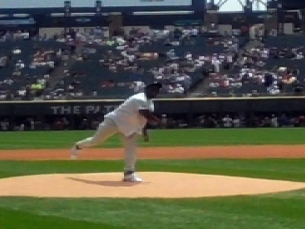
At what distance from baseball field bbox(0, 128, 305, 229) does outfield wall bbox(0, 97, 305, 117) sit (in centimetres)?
1625

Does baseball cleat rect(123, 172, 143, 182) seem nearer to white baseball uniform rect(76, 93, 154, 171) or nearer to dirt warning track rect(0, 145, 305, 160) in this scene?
white baseball uniform rect(76, 93, 154, 171)

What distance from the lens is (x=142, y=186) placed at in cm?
1301

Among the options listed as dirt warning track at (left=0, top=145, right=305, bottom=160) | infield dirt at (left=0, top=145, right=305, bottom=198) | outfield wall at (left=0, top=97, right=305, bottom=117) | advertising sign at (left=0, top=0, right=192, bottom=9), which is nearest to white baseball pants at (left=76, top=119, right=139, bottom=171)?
infield dirt at (left=0, top=145, right=305, bottom=198)

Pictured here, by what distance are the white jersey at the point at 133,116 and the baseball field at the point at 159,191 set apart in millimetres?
833

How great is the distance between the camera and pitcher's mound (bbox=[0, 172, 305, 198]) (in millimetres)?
12039

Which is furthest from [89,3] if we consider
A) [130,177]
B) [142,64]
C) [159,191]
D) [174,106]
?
[159,191]

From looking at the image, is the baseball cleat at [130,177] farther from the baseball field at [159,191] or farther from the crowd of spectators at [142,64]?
the crowd of spectators at [142,64]

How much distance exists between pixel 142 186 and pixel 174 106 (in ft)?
87.6

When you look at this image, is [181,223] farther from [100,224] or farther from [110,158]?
[110,158]

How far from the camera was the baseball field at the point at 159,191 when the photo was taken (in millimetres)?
9344

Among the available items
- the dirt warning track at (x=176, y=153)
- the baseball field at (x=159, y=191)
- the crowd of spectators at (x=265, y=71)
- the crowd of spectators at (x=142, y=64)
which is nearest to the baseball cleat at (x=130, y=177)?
the baseball field at (x=159, y=191)

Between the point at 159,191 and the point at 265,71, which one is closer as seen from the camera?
the point at 159,191

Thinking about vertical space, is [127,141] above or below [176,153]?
above

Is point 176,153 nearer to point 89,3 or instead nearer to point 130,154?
point 130,154
